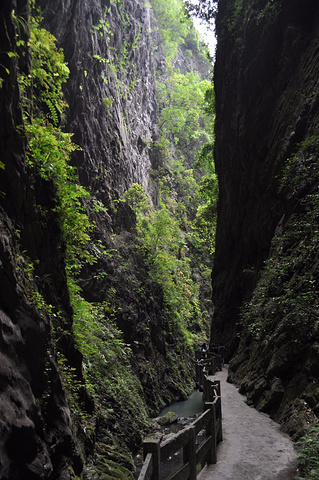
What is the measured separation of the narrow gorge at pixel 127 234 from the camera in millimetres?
6215

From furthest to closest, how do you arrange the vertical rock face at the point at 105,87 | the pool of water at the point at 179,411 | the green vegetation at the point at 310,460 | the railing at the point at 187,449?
the vertical rock face at the point at 105,87 → the pool of water at the point at 179,411 → the green vegetation at the point at 310,460 → the railing at the point at 187,449

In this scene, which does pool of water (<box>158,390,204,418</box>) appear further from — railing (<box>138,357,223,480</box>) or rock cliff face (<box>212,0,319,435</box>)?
railing (<box>138,357,223,480</box>)

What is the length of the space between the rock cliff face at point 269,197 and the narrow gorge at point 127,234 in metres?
0.09

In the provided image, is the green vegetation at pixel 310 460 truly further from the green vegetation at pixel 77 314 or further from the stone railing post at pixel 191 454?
the green vegetation at pixel 77 314

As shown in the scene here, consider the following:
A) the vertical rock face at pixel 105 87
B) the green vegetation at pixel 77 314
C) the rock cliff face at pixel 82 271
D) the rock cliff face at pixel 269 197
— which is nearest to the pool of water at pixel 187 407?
the rock cliff face at pixel 82 271

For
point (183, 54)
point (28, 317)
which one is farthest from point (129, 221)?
point (183, 54)

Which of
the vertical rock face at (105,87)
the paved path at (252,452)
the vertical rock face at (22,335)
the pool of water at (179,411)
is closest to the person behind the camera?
the vertical rock face at (22,335)

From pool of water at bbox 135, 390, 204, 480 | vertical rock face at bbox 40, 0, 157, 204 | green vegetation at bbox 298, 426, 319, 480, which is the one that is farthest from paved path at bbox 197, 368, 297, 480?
vertical rock face at bbox 40, 0, 157, 204

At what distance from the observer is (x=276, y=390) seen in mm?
9250

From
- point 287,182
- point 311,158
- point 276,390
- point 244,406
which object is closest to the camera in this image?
point 276,390

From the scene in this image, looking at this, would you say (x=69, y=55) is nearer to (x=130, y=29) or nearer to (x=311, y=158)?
(x=130, y=29)

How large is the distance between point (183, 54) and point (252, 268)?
181 ft

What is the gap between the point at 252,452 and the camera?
679cm

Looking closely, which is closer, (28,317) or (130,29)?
(28,317)
